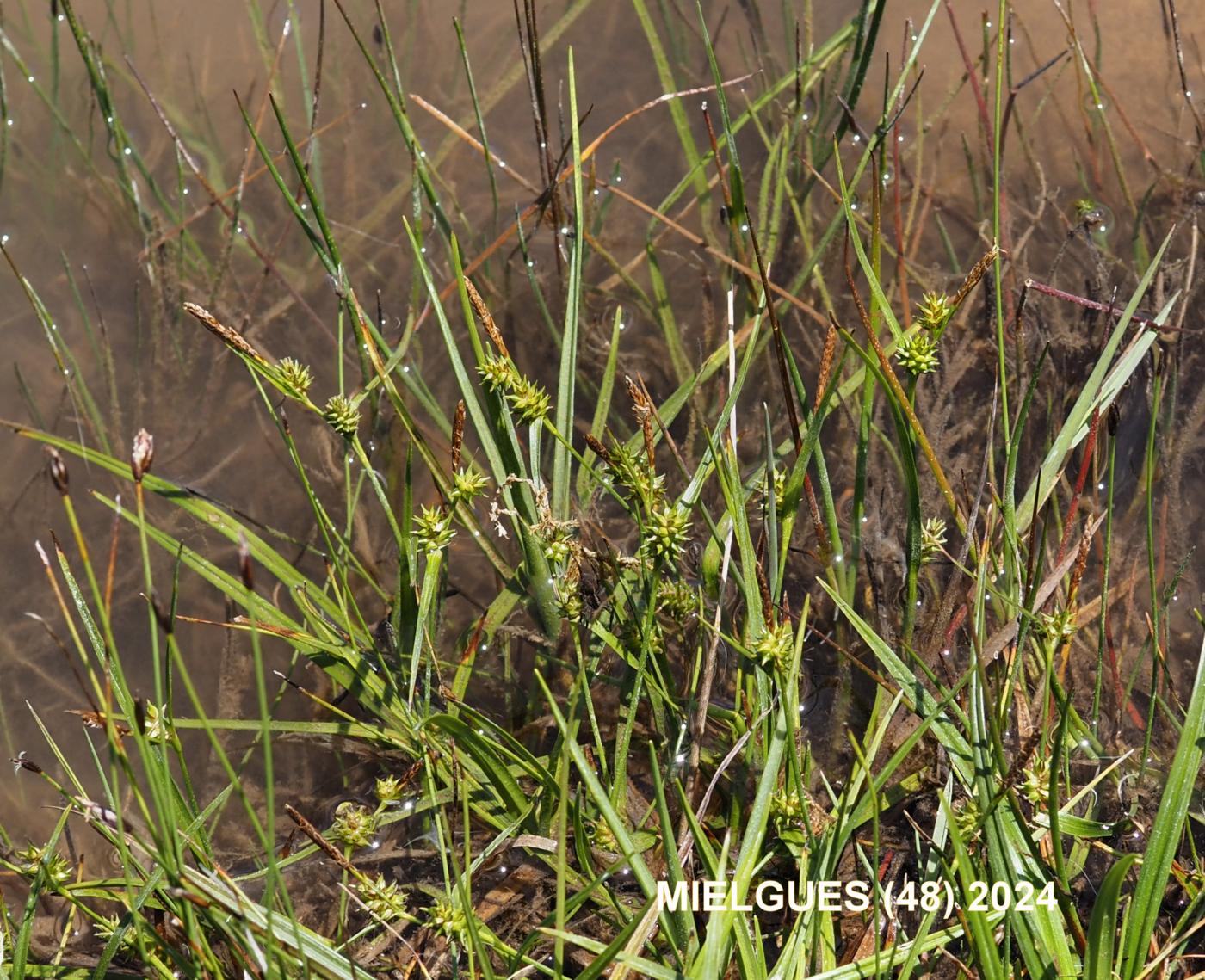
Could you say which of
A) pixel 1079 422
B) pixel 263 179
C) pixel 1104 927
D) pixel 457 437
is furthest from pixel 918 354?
pixel 263 179

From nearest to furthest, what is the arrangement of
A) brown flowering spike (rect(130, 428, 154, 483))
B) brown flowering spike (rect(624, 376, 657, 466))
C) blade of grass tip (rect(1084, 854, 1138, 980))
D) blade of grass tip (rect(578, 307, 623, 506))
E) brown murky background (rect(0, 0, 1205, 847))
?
1. brown flowering spike (rect(130, 428, 154, 483))
2. blade of grass tip (rect(1084, 854, 1138, 980))
3. brown flowering spike (rect(624, 376, 657, 466))
4. blade of grass tip (rect(578, 307, 623, 506))
5. brown murky background (rect(0, 0, 1205, 847))

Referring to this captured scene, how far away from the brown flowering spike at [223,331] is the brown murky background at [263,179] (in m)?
0.96

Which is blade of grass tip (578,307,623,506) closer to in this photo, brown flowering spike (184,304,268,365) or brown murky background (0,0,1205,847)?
brown murky background (0,0,1205,847)

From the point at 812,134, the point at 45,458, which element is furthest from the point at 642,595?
the point at 45,458

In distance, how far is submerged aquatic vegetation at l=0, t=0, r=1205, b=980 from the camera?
1.25 meters

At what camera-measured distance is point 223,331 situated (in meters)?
1.17

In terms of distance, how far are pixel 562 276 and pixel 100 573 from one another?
131cm

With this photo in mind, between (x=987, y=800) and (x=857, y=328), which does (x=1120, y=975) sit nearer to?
(x=987, y=800)

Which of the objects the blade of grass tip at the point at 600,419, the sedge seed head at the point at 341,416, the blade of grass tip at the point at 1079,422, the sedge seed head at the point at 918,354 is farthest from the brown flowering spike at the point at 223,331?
the blade of grass tip at the point at 1079,422

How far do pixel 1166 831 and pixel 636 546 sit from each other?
1102 millimetres

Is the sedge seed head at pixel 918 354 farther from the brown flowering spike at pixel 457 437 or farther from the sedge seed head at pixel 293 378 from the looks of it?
the sedge seed head at pixel 293 378

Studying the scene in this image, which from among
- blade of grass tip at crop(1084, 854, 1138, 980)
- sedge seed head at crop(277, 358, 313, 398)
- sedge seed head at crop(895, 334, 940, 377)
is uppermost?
sedge seed head at crop(277, 358, 313, 398)

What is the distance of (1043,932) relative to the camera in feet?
3.98

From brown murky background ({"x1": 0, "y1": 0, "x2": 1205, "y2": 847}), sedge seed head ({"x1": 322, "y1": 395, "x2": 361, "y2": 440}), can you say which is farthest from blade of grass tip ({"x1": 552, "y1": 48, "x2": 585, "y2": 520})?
brown murky background ({"x1": 0, "y1": 0, "x2": 1205, "y2": 847})
